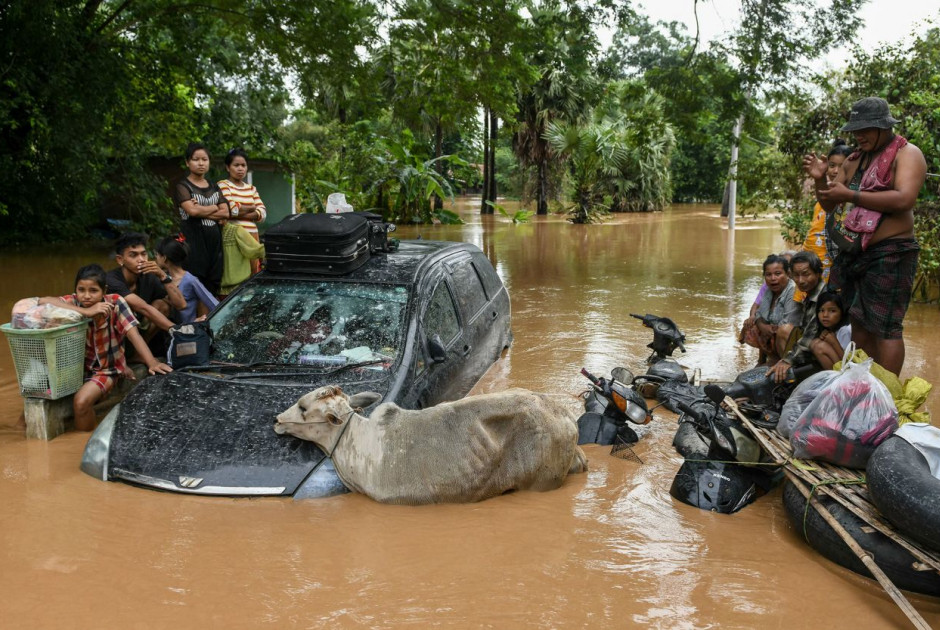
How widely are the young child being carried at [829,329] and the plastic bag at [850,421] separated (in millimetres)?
1314

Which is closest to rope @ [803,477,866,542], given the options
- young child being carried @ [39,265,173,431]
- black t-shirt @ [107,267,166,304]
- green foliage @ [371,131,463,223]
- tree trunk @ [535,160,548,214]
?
young child being carried @ [39,265,173,431]

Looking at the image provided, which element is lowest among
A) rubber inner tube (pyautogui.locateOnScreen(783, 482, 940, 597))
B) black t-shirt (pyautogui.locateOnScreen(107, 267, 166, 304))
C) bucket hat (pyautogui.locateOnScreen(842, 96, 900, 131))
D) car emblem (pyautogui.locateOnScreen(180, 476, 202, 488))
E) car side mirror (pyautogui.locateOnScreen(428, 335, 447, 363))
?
rubber inner tube (pyautogui.locateOnScreen(783, 482, 940, 597))

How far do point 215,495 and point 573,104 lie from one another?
31.4 meters

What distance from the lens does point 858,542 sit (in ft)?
12.4

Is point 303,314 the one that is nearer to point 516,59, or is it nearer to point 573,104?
point 516,59

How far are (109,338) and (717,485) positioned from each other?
434cm

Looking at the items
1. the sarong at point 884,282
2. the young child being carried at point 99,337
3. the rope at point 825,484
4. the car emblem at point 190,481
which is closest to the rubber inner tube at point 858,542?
the rope at point 825,484

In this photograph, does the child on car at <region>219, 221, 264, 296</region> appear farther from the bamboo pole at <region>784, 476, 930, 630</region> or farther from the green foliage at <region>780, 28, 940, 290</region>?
the green foliage at <region>780, 28, 940, 290</region>

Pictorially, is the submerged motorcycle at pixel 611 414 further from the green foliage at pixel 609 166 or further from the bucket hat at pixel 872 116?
the green foliage at pixel 609 166

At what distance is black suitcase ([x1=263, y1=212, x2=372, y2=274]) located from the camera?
5.71 m

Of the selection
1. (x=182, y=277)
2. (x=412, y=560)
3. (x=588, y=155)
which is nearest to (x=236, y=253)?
(x=182, y=277)

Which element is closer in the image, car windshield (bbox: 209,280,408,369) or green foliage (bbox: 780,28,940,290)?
car windshield (bbox: 209,280,408,369)

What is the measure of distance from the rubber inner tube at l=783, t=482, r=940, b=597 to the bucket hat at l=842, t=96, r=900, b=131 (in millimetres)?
2428

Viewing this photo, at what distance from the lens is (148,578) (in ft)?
12.2
